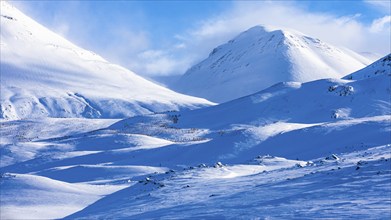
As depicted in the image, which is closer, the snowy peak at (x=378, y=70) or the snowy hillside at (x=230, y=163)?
the snowy hillside at (x=230, y=163)

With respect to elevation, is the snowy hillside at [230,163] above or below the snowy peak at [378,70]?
below

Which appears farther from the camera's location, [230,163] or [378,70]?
[378,70]

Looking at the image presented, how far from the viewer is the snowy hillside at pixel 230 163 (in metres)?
20.4

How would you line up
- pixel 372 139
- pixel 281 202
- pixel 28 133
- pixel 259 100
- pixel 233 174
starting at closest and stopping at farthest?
pixel 281 202, pixel 233 174, pixel 372 139, pixel 259 100, pixel 28 133

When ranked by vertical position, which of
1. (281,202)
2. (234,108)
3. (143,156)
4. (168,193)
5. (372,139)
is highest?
(234,108)

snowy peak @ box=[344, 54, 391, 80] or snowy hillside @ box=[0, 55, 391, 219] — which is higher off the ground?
snowy peak @ box=[344, 54, 391, 80]

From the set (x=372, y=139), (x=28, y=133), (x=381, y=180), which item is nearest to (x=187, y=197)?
(x=381, y=180)

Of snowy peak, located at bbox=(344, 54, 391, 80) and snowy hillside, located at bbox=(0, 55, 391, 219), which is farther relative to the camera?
snowy peak, located at bbox=(344, 54, 391, 80)

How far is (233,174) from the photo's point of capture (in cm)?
3253

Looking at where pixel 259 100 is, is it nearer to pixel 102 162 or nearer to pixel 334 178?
pixel 102 162

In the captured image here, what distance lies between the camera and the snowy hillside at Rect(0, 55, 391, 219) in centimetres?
2039

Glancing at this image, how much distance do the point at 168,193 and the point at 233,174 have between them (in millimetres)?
7457

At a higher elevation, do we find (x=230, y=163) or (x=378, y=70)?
(x=378, y=70)

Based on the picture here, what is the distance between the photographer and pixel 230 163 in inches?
1708
